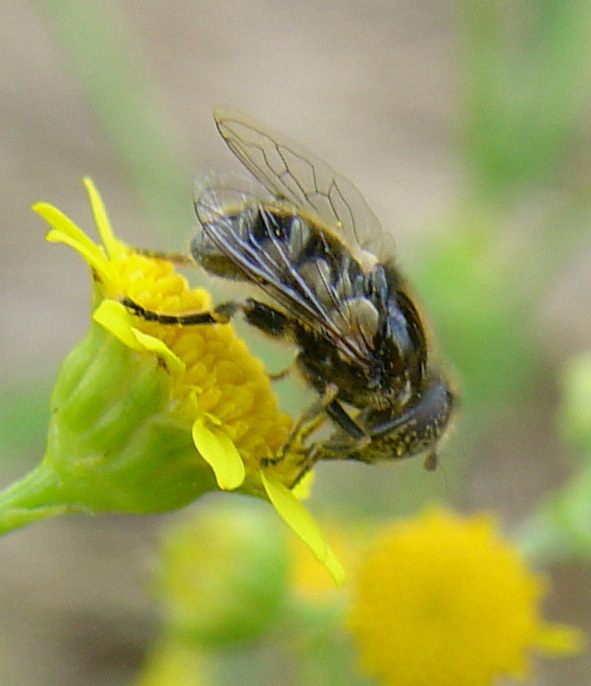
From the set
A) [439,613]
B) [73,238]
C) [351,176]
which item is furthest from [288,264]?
[351,176]

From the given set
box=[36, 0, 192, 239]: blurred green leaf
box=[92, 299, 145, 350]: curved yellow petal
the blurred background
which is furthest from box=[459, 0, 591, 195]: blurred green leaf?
box=[92, 299, 145, 350]: curved yellow petal

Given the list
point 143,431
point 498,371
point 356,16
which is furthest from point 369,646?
point 356,16

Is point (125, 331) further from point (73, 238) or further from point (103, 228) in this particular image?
point (103, 228)

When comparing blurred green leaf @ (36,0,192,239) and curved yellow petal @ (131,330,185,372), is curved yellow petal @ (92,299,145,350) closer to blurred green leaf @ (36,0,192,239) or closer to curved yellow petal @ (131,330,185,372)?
curved yellow petal @ (131,330,185,372)

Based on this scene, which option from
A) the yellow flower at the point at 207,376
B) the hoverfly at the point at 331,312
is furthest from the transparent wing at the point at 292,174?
the yellow flower at the point at 207,376

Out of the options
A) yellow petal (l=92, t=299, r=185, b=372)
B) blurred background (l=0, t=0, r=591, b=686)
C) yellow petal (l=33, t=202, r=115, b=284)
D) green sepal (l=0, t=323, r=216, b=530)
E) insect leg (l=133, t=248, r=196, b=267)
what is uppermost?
yellow petal (l=33, t=202, r=115, b=284)

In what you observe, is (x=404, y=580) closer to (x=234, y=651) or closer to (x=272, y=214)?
(x=234, y=651)
